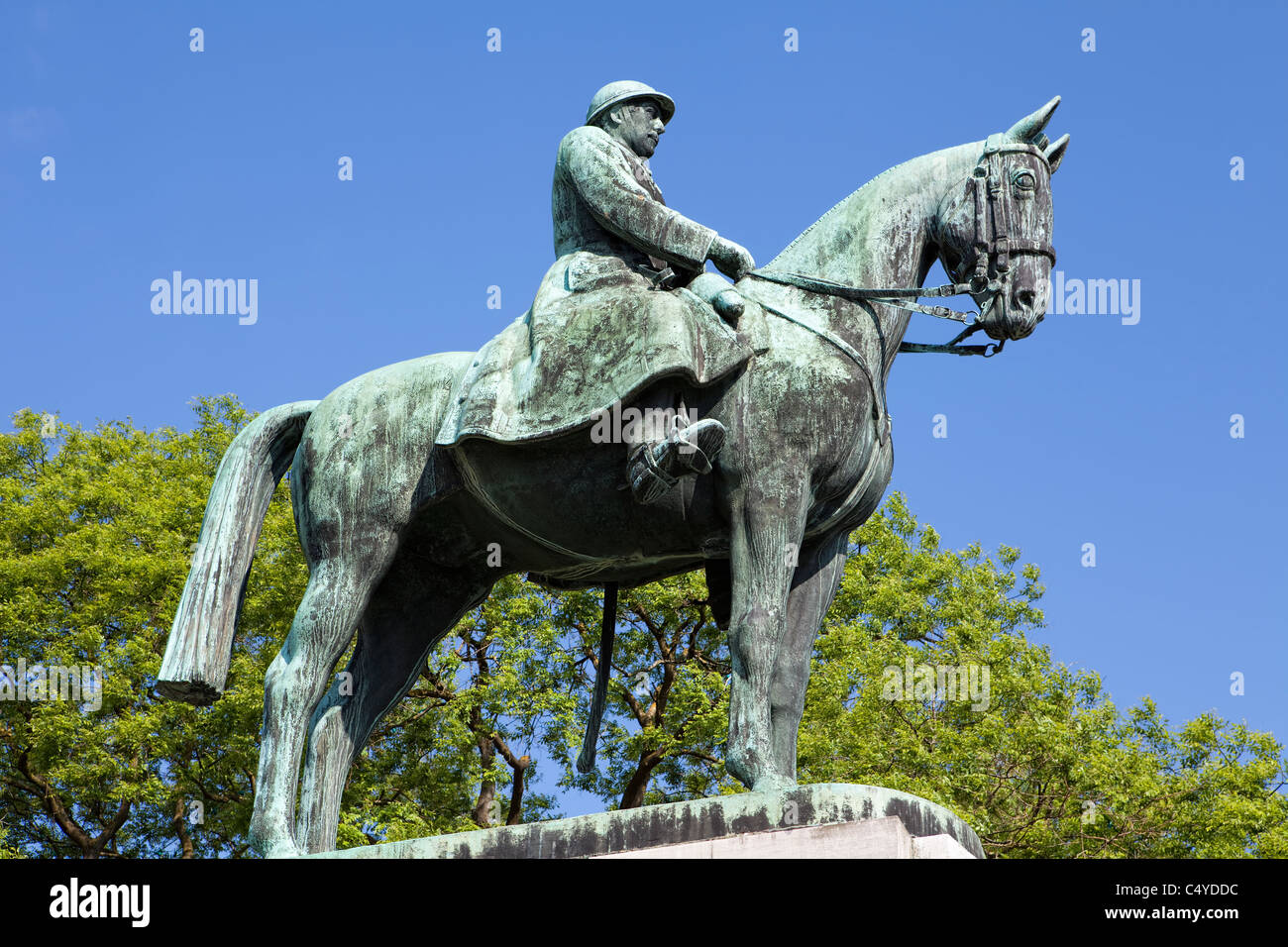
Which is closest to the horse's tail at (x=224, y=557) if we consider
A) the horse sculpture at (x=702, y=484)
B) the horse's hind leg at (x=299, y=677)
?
the horse sculpture at (x=702, y=484)

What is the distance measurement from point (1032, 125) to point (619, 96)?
2390 millimetres

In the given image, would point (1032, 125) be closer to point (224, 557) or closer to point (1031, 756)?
point (224, 557)

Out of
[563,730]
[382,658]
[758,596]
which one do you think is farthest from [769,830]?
[563,730]

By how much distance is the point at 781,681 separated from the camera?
8.94m

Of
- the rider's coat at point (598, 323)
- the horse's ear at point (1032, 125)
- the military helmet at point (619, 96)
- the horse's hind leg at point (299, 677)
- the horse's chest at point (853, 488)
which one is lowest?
the horse's hind leg at point (299, 677)

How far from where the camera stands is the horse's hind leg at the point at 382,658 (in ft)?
31.3

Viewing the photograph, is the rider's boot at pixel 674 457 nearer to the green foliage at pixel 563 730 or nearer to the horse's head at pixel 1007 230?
the horse's head at pixel 1007 230

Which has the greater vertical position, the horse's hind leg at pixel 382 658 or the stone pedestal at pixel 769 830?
the horse's hind leg at pixel 382 658

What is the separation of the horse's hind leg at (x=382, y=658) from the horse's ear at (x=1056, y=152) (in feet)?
13.3

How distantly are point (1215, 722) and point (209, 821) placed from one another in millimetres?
14522

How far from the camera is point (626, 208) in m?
9.39
